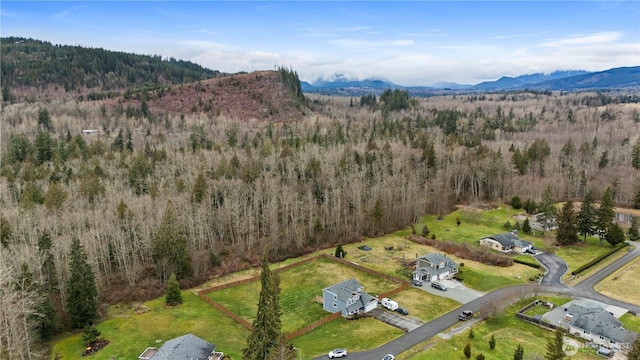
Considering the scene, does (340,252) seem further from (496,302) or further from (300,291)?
(496,302)

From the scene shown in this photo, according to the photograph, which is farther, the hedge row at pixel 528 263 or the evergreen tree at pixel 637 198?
the evergreen tree at pixel 637 198

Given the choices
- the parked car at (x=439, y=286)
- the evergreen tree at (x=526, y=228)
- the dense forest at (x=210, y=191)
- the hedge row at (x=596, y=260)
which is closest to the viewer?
the dense forest at (x=210, y=191)

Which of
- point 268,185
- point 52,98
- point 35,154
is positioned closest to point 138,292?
point 268,185

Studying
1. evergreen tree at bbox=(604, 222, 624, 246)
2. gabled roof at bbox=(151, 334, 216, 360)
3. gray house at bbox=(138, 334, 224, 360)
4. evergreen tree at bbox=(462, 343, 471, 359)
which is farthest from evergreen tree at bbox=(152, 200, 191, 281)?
evergreen tree at bbox=(604, 222, 624, 246)

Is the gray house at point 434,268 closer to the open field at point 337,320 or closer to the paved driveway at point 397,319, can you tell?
the open field at point 337,320

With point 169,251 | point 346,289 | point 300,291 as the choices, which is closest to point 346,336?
point 346,289

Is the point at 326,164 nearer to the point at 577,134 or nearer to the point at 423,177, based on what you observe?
the point at 423,177

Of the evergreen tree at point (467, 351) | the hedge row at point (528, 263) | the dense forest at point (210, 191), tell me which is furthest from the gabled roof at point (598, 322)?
the dense forest at point (210, 191)
